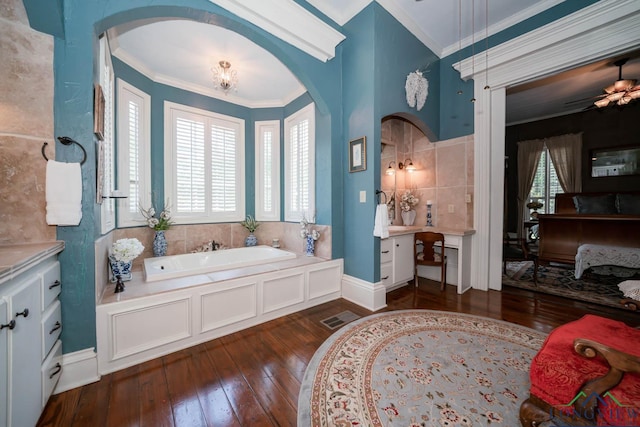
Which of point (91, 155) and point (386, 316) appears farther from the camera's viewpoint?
point (386, 316)

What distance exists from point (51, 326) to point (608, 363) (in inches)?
110

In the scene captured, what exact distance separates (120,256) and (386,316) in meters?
2.58

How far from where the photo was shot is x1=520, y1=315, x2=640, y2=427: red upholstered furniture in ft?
2.98

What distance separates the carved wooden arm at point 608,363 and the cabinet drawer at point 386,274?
74.9 inches

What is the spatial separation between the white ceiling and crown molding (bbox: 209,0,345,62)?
1.02 feet

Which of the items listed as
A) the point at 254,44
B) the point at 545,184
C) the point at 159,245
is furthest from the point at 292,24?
the point at 545,184

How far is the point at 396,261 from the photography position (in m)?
3.11

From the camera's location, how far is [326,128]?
9.64ft

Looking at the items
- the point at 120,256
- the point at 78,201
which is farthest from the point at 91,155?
the point at 120,256

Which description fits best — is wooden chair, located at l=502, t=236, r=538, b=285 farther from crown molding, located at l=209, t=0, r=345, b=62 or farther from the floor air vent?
crown molding, located at l=209, t=0, r=345, b=62

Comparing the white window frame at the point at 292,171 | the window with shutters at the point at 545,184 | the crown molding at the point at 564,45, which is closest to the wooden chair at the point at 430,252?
the white window frame at the point at 292,171

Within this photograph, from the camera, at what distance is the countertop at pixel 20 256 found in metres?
0.89

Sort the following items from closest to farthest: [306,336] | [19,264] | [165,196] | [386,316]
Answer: [19,264]
[306,336]
[386,316]
[165,196]

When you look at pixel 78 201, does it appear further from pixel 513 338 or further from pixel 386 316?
pixel 513 338
